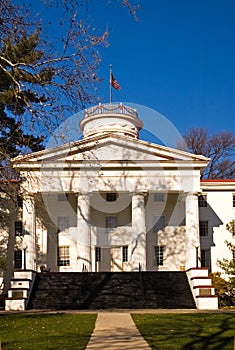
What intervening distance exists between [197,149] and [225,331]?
4802 cm

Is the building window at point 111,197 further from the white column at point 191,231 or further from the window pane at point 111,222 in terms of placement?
the white column at point 191,231

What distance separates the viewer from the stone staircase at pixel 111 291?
2941cm

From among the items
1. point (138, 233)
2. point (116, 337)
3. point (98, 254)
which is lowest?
point (116, 337)

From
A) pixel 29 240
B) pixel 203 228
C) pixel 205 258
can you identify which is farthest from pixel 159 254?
pixel 29 240

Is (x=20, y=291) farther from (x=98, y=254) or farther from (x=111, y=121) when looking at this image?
(x=111, y=121)

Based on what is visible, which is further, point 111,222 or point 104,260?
point 111,222

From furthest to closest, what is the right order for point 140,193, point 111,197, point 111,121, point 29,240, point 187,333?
point 111,121, point 111,197, point 140,193, point 29,240, point 187,333

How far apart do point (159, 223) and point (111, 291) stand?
38.6ft

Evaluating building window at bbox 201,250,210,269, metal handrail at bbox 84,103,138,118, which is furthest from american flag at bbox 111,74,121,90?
building window at bbox 201,250,210,269


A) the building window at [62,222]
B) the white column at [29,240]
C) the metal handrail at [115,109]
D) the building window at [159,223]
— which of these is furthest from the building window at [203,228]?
the white column at [29,240]

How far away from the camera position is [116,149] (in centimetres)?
3919

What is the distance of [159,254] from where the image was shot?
42.3m

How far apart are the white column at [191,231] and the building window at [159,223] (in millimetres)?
4287

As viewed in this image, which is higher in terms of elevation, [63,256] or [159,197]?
[159,197]
